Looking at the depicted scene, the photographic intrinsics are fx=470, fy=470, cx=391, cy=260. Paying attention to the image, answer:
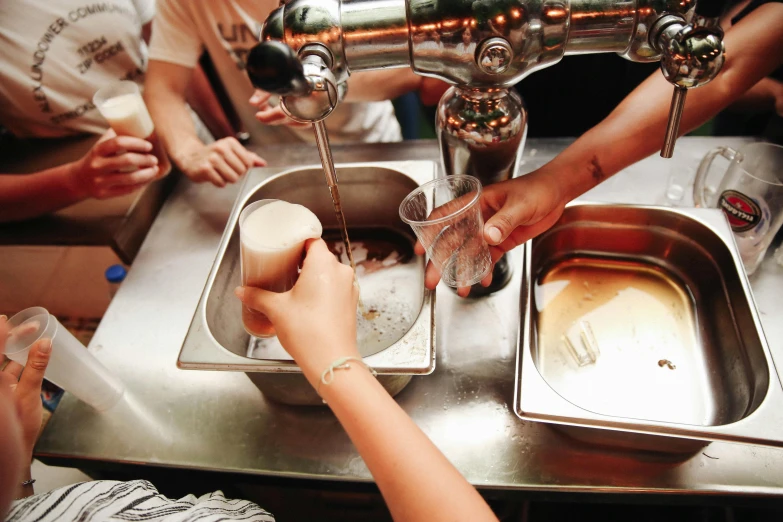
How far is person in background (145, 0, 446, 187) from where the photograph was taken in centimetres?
174

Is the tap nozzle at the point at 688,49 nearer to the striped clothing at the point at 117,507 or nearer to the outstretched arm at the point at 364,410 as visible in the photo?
the outstretched arm at the point at 364,410

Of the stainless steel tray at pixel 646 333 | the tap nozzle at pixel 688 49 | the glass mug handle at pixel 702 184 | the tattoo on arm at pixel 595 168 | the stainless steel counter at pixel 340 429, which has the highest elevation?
the tap nozzle at pixel 688 49

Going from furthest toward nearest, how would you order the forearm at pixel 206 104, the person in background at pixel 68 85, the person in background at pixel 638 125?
the forearm at pixel 206 104 < the person in background at pixel 68 85 < the person in background at pixel 638 125

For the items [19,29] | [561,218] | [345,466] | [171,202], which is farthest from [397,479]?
[19,29]

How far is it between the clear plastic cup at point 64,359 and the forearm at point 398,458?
689 millimetres

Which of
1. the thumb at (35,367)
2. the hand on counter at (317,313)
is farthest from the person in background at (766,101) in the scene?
the thumb at (35,367)

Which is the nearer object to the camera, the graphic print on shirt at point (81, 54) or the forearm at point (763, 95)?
the forearm at point (763, 95)

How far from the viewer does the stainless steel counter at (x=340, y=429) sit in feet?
3.49

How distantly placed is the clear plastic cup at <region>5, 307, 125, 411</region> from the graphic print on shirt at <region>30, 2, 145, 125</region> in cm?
145

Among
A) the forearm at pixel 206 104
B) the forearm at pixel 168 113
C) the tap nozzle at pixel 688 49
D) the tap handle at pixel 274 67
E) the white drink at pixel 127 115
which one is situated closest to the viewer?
the tap handle at pixel 274 67

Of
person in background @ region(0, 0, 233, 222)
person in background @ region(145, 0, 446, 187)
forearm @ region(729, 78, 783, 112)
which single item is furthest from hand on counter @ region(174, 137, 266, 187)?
forearm @ region(729, 78, 783, 112)

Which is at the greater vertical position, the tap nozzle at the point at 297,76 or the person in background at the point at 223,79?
the tap nozzle at the point at 297,76

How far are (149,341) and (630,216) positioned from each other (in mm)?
1456

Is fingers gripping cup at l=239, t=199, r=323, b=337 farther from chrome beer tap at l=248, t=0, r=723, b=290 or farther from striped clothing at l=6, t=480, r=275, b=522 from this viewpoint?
striped clothing at l=6, t=480, r=275, b=522
